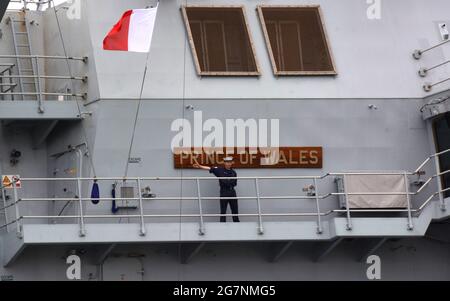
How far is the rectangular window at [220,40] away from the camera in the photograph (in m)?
25.9

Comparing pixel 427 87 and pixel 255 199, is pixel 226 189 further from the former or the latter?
pixel 427 87

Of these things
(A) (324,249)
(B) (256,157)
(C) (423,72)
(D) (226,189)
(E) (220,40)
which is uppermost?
(E) (220,40)

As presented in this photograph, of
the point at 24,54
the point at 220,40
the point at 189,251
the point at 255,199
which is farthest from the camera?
the point at 24,54

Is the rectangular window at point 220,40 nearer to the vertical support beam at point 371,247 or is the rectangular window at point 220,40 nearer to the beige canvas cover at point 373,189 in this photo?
the beige canvas cover at point 373,189

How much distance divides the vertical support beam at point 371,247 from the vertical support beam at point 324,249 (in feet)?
1.91

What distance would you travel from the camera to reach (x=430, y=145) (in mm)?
26250

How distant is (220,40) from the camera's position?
26000 mm

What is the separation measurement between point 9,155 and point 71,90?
5.58 ft

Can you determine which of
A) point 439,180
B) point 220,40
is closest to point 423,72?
point 439,180

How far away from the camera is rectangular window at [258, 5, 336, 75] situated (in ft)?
85.8

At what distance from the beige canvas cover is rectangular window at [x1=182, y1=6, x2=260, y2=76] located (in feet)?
9.07

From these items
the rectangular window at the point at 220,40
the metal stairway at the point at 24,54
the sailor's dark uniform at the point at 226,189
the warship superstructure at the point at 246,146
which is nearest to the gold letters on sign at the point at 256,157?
the warship superstructure at the point at 246,146

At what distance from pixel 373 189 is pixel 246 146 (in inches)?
96.7
